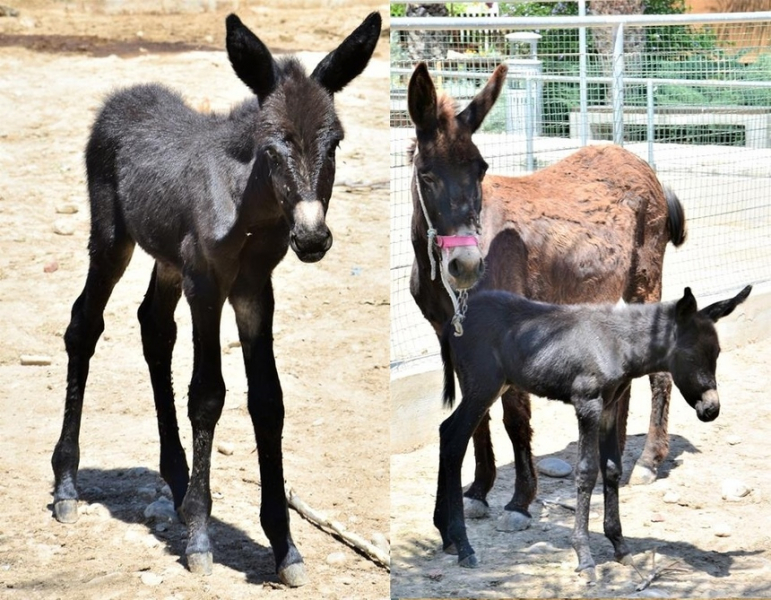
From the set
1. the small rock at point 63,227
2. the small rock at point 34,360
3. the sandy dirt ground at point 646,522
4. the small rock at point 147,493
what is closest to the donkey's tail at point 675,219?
the sandy dirt ground at point 646,522

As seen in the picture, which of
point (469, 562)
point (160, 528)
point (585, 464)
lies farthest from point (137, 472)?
point (585, 464)

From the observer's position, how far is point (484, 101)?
285 cm

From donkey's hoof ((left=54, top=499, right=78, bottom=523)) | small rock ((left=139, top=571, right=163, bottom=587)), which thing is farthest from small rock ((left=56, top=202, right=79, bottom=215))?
small rock ((left=139, top=571, right=163, bottom=587))

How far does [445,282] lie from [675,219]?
0.64m

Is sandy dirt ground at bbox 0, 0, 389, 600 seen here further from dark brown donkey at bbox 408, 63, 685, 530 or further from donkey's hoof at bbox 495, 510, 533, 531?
dark brown donkey at bbox 408, 63, 685, 530

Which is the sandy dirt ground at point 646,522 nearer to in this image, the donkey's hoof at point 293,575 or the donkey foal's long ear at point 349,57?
the donkey's hoof at point 293,575

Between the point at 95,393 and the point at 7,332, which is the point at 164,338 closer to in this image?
the point at 95,393

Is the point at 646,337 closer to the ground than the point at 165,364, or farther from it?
farther from it

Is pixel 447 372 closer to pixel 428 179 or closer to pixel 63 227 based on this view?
pixel 428 179

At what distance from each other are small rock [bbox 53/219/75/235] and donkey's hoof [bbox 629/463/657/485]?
318cm

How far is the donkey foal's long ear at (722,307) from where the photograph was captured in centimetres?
292

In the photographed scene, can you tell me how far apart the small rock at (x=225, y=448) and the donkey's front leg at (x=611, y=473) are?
1.69 metres

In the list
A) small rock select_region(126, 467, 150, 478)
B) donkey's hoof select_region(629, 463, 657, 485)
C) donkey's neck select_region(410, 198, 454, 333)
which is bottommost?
small rock select_region(126, 467, 150, 478)

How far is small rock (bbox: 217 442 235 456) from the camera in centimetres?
435
